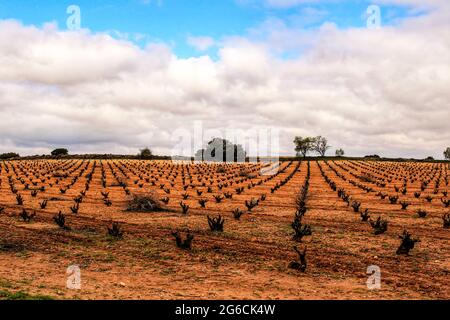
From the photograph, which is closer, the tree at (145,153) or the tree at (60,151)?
the tree at (145,153)

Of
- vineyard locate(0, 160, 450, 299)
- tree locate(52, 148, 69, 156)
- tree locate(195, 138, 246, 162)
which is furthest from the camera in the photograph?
tree locate(52, 148, 69, 156)

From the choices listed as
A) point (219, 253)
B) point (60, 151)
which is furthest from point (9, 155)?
point (219, 253)

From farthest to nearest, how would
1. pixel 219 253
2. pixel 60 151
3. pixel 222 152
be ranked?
pixel 60 151 → pixel 222 152 → pixel 219 253

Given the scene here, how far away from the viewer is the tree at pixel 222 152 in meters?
90.1

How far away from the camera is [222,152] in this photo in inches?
3669

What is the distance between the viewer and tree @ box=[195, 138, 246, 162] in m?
90.1

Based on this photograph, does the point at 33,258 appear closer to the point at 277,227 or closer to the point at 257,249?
the point at 257,249

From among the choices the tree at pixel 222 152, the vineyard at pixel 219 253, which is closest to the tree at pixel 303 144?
the tree at pixel 222 152

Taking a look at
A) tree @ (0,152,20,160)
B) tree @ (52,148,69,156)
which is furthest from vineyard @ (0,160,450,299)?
tree @ (52,148,69,156)

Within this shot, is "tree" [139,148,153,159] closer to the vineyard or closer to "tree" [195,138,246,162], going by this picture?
"tree" [195,138,246,162]

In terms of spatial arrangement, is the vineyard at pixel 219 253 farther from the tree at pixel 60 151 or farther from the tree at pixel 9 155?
the tree at pixel 60 151

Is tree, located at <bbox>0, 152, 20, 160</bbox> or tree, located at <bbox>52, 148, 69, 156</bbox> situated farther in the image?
tree, located at <bbox>52, 148, 69, 156</bbox>

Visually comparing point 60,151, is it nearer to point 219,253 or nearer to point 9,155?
point 9,155
